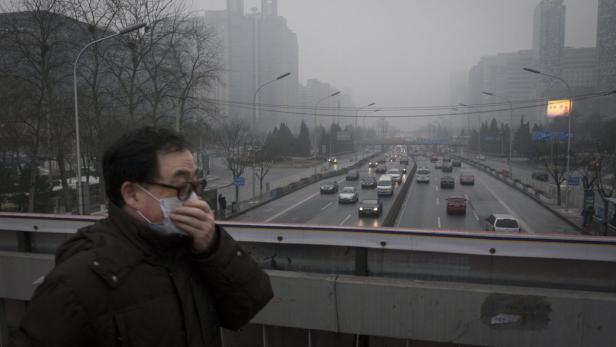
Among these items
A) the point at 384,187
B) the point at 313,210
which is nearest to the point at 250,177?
the point at 384,187

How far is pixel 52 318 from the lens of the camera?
1106 millimetres

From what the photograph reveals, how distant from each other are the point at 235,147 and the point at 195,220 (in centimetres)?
1913

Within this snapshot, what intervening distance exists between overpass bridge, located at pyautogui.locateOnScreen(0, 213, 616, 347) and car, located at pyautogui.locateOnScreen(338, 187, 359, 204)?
9822 mm

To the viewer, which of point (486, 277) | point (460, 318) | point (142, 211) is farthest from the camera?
point (486, 277)

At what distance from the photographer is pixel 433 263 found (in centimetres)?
280

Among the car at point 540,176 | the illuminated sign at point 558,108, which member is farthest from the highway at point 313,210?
the illuminated sign at point 558,108

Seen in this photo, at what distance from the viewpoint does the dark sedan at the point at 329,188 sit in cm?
1351

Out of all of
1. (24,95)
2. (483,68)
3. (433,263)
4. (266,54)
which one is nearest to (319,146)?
(266,54)

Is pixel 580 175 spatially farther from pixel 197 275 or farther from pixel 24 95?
pixel 24 95

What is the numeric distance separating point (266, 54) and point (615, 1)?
22612 mm

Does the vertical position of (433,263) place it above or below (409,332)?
above

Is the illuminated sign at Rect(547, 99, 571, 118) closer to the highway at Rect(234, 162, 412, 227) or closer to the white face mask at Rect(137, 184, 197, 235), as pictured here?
the highway at Rect(234, 162, 412, 227)

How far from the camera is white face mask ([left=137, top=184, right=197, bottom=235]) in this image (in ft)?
4.20

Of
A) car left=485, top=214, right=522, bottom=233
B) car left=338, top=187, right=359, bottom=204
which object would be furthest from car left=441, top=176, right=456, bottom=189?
car left=485, top=214, right=522, bottom=233
